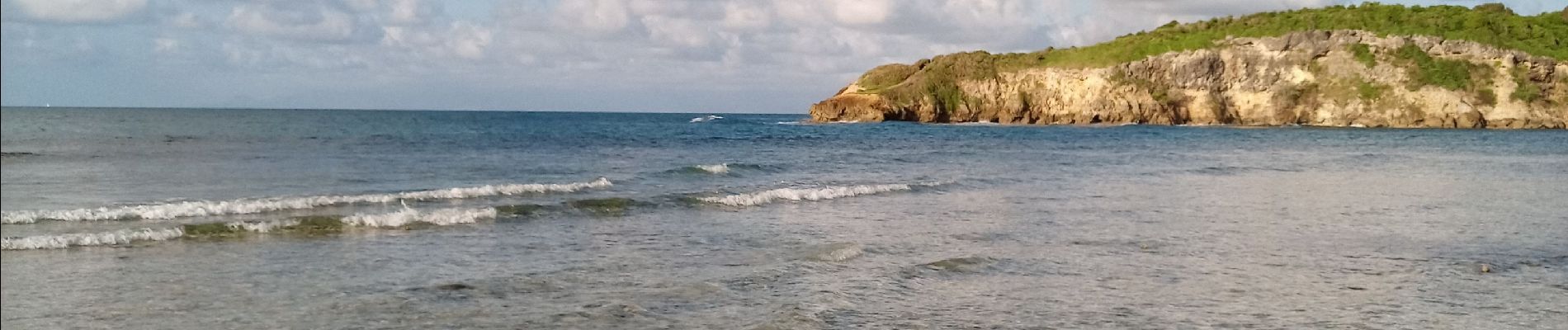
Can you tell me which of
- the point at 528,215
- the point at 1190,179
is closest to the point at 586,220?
the point at 528,215

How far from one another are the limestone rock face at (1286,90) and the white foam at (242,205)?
69012 mm

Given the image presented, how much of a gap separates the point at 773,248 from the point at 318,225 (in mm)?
6047

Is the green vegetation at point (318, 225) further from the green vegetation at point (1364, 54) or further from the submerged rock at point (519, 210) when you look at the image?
the green vegetation at point (1364, 54)

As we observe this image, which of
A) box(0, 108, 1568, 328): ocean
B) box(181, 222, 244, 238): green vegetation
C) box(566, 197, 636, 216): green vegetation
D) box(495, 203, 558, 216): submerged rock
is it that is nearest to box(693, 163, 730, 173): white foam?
box(0, 108, 1568, 328): ocean

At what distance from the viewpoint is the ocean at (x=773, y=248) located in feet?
27.8

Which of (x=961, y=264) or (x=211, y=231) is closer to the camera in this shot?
(x=961, y=264)

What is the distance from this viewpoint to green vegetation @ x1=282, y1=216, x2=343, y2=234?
13.6m

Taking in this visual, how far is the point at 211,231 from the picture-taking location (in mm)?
13164

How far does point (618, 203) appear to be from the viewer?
17859 mm

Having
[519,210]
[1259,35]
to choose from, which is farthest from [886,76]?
[519,210]

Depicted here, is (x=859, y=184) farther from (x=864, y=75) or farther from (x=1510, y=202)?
(x=864, y=75)

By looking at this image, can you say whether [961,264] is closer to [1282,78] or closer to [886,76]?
[1282,78]

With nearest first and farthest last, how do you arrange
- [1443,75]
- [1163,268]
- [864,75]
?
[1163,268] → [1443,75] → [864,75]

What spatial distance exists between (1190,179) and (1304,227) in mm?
10367
